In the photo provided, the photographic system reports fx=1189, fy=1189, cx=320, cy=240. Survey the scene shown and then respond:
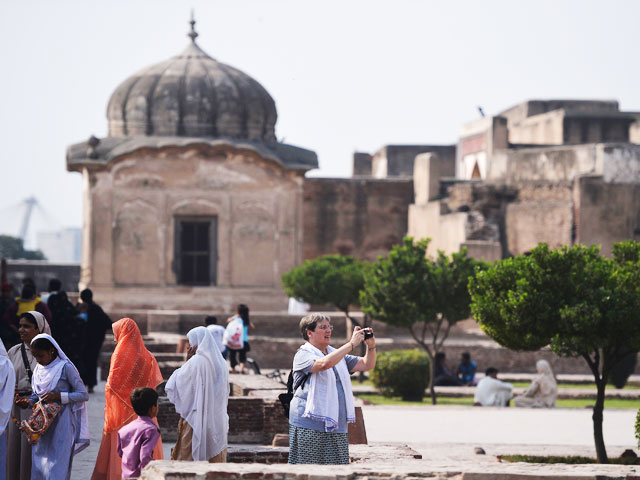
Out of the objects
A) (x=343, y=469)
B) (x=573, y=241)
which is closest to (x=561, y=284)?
(x=343, y=469)

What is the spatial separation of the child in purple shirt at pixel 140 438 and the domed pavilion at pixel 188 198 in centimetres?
1966

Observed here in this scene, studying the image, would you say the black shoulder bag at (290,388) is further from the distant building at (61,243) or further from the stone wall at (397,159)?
the distant building at (61,243)

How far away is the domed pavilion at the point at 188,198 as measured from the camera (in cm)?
2728

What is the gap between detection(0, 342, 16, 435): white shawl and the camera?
24.8 ft

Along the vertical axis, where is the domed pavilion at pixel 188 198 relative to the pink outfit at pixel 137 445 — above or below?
above

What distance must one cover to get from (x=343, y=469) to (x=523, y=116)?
1682 inches

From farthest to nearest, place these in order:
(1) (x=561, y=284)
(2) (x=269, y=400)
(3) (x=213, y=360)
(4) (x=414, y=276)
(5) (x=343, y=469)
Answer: (4) (x=414, y=276) → (1) (x=561, y=284) → (2) (x=269, y=400) → (3) (x=213, y=360) → (5) (x=343, y=469)

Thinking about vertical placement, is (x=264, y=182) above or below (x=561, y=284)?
above

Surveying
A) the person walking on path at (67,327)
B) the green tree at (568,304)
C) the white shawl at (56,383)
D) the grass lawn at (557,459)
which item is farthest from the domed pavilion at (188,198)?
the white shawl at (56,383)

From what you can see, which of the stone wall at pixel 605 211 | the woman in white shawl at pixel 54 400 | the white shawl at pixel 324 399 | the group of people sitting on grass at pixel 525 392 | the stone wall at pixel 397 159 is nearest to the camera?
the white shawl at pixel 324 399

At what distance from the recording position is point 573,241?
32469 mm

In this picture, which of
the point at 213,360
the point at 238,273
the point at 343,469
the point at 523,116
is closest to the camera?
the point at 343,469

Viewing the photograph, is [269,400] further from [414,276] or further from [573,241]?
[573,241]

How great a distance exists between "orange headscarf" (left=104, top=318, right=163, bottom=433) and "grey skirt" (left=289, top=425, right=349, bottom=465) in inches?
72.7
